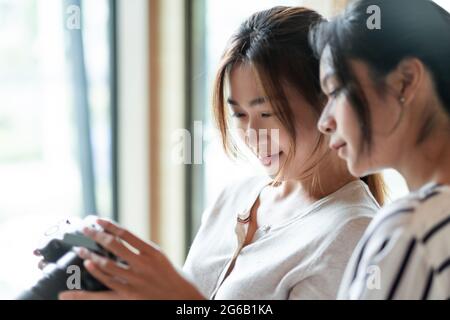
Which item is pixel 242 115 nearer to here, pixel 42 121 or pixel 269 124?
pixel 269 124

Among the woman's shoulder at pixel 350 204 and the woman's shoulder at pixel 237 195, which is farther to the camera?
the woman's shoulder at pixel 237 195

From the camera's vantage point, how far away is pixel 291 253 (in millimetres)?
981

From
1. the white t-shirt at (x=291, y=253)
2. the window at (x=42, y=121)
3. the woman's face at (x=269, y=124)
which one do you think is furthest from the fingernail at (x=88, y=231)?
the window at (x=42, y=121)

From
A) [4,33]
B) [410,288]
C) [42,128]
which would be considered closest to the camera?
[410,288]

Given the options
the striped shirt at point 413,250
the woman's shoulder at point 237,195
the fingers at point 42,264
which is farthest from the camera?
the woman's shoulder at point 237,195

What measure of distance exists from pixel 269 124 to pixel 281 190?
16 cm

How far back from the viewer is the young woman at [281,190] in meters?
0.96

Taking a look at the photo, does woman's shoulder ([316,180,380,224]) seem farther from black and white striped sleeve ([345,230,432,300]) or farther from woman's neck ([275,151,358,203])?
black and white striped sleeve ([345,230,432,300])

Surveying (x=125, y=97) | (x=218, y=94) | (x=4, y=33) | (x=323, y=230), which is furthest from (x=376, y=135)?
(x=125, y=97)

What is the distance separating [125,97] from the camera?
7.40ft

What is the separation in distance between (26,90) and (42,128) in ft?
0.45

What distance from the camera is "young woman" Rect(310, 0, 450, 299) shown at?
0.68m

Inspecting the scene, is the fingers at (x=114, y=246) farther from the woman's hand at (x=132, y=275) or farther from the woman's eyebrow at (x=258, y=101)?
the woman's eyebrow at (x=258, y=101)

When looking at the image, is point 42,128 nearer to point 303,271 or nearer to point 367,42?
point 303,271
